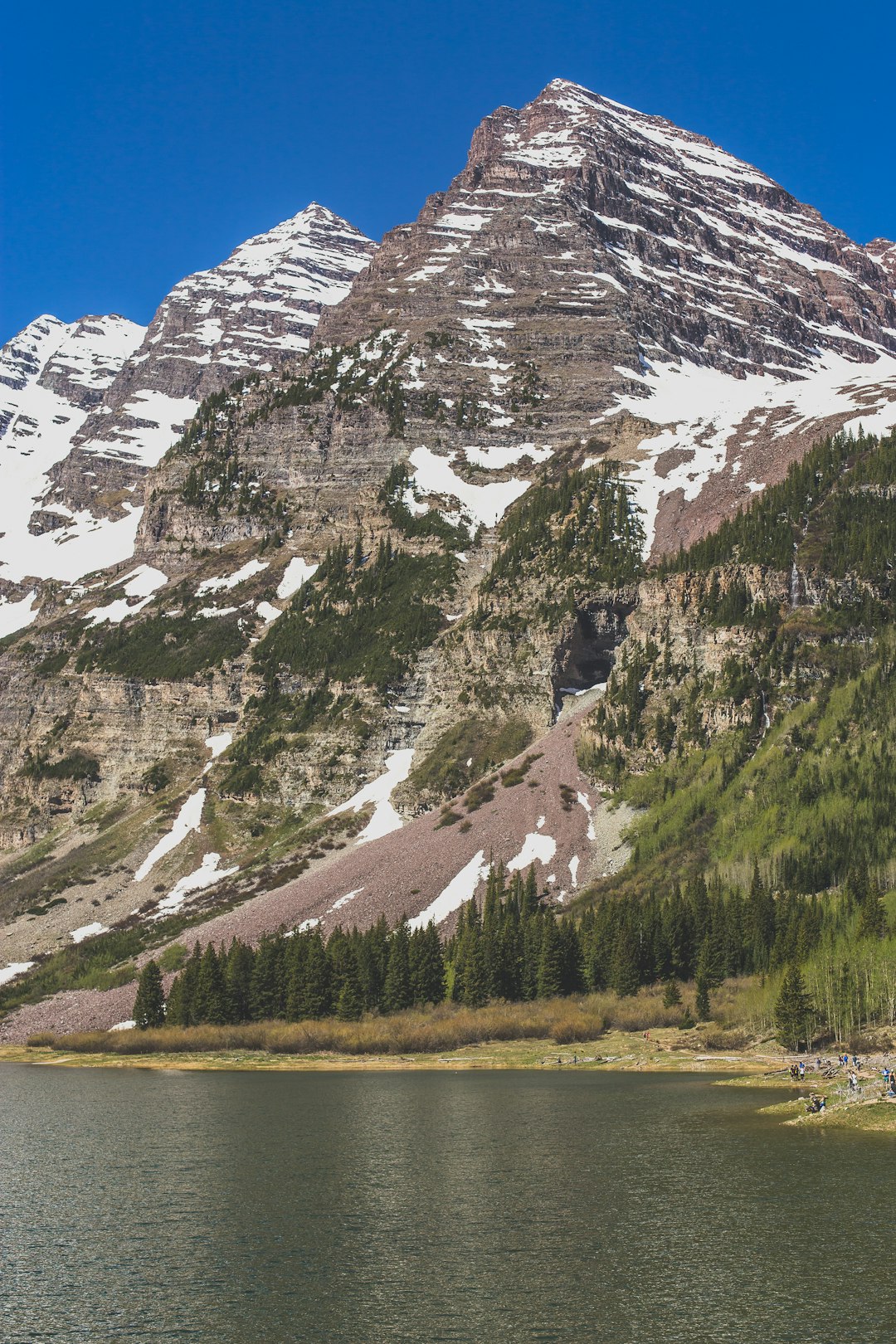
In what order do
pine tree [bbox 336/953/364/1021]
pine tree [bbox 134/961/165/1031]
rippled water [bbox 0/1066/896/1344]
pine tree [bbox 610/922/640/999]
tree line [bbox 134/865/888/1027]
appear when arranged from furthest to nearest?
pine tree [bbox 134/961/165/1031] < pine tree [bbox 336/953/364/1021] < pine tree [bbox 610/922/640/999] < tree line [bbox 134/865/888/1027] < rippled water [bbox 0/1066/896/1344]

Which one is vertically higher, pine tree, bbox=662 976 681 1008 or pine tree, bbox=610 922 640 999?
pine tree, bbox=610 922 640 999

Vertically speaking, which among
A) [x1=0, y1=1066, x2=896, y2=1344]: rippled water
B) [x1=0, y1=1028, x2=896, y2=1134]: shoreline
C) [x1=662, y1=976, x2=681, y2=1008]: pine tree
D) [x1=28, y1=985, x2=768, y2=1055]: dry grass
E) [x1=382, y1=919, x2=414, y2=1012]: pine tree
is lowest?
[x1=0, y1=1066, x2=896, y2=1344]: rippled water

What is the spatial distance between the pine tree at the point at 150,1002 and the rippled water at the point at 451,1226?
189ft

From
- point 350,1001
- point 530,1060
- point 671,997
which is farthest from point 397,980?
point 671,997

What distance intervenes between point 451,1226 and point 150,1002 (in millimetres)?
96346

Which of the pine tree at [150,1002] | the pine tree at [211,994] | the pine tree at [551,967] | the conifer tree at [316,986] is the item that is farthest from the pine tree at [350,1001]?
the pine tree at [150,1002]

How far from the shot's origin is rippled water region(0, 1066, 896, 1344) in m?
38.9

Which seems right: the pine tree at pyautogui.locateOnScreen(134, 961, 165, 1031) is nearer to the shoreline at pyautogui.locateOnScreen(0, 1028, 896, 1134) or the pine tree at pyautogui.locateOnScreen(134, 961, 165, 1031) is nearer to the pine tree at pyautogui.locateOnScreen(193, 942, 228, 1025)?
the pine tree at pyautogui.locateOnScreen(193, 942, 228, 1025)

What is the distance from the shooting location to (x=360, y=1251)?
4634cm

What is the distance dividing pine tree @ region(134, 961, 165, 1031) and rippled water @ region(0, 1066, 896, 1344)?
5759 cm

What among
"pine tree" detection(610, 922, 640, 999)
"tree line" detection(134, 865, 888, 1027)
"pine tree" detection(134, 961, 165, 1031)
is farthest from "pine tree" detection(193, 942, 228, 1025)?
"pine tree" detection(610, 922, 640, 999)

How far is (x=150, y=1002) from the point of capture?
139125 mm

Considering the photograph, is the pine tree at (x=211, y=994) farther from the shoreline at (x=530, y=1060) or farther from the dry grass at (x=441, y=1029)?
the shoreline at (x=530, y=1060)

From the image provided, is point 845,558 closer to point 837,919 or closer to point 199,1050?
point 837,919
